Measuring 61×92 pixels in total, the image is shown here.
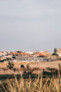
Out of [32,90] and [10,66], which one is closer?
[32,90]

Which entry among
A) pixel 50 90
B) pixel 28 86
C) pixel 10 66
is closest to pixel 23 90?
pixel 28 86

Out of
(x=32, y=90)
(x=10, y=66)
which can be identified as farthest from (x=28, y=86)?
(x=10, y=66)

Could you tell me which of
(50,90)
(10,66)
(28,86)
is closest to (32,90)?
(28,86)

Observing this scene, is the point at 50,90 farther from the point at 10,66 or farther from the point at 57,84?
the point at 10,66

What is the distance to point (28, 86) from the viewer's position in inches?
235

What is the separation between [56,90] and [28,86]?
812mm

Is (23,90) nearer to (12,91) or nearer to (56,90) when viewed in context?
(12,91)

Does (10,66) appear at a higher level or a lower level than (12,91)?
lower

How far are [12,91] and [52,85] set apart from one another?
3.91 feet

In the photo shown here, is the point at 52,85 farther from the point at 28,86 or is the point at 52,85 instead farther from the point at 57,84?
the point at 28,86

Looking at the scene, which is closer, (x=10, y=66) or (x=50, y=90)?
(x=50, y=90)

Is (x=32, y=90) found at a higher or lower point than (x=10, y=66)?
higher

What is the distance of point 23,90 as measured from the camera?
19.1 ft

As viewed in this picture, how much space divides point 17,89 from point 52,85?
104 cm
